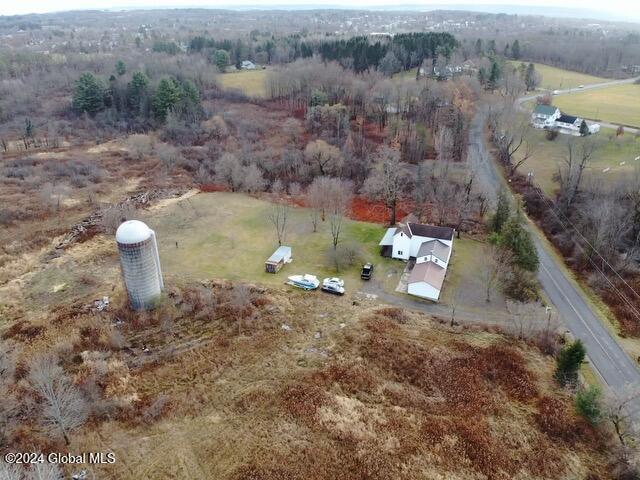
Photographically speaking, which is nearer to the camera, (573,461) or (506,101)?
(573,461)

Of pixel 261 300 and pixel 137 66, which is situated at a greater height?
pixel 137 66

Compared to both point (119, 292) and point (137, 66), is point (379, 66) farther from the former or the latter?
point (119, 292)

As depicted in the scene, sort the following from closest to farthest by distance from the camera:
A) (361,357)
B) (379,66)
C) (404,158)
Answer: (361,357) < (404,158) < (379,66)

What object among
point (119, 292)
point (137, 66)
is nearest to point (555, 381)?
point (119, 292)

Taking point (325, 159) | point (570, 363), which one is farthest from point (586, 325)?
point (325, 159)

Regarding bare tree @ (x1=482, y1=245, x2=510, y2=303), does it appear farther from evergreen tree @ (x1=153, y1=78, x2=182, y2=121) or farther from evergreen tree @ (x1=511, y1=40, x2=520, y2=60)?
evergreen tree @ (x1=511, y1=40, x2=520, y2=60)

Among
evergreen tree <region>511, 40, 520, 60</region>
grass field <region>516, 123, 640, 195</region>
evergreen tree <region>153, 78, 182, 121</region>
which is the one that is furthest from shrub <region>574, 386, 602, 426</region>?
evergreen tree <region>511, 40, 520, 60</region>

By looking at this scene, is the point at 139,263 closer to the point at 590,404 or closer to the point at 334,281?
the point at 334,281
